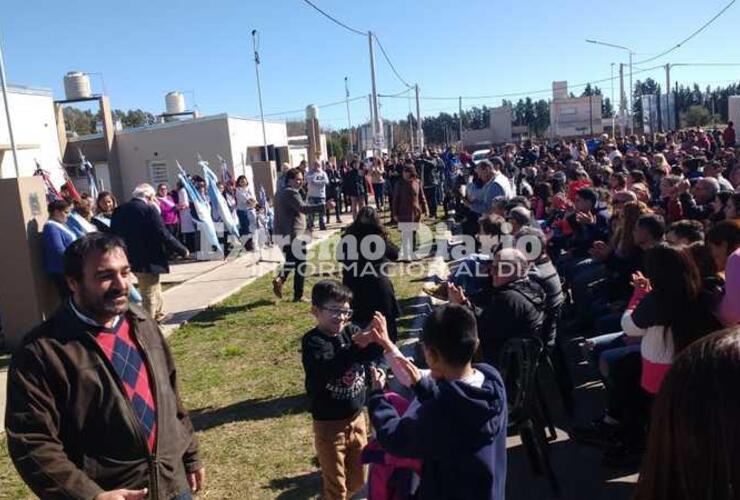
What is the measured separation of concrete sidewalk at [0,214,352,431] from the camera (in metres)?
9.46

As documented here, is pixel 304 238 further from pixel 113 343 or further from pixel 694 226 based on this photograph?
pixel 113 343

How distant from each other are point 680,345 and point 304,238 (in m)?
6.40

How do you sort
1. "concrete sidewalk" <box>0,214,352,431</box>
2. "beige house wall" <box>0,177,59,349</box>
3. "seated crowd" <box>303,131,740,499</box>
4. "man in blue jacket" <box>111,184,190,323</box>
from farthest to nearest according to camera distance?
"concrete sidewalk" <box>0,214,352,431</box>
"man in blue jacket" <box>111,184,190,323</box>
"beige house wall" <box>0,177,59,349</box>
"seated crowd" <box>303,131,740,499</box>

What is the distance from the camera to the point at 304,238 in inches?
368

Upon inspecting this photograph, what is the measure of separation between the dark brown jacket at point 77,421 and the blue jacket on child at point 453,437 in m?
0.92

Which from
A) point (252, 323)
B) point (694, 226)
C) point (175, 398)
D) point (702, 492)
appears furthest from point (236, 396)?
point (702, 492)

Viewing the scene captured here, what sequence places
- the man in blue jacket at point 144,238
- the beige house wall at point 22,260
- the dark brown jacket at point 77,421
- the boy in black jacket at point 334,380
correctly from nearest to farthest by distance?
the dark brown jacket at point 77,421
the boy in black jacket at point 334,380
the beige house wall at point 22,260
the man in blue jacket at point 144,238

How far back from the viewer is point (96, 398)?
233 centimetres

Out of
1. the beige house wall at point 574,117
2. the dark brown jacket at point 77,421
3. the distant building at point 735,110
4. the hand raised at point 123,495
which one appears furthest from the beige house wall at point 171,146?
the beige house wall at point 574,117

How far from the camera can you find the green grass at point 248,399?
4461mm

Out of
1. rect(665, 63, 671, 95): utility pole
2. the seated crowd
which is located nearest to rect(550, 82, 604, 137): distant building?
rect(665, 63, 671, 95): utility pole

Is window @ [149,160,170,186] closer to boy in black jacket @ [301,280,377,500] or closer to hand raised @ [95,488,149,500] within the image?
boy in black jacket @ [301,280,377,500]

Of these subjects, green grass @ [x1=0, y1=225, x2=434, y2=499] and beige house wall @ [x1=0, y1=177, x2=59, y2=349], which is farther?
beige house wall @ [x1=0, y1=177, x2=59, y2=349]

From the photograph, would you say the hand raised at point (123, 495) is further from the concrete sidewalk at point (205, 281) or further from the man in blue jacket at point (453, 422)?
the concrete sidewalk at point (205, 281)
